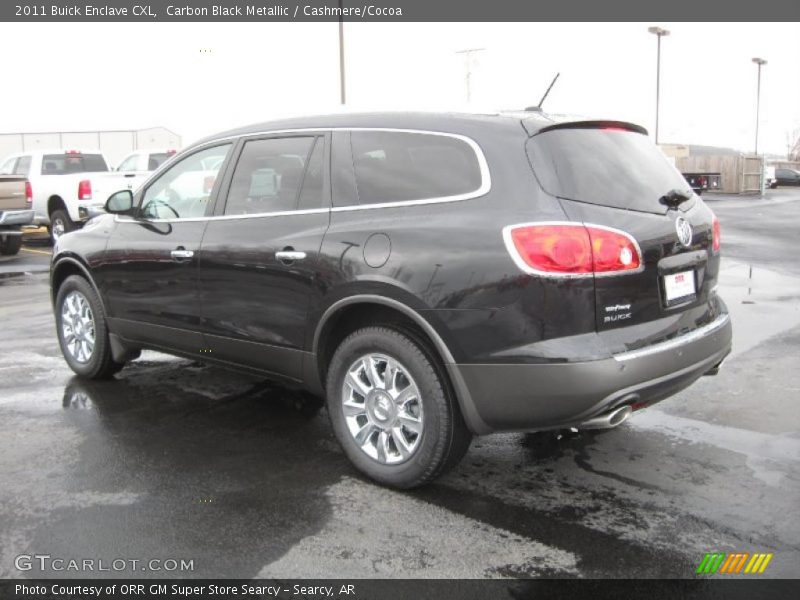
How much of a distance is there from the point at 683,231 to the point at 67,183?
14.4m

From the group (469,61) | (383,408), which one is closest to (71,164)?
(469,61)

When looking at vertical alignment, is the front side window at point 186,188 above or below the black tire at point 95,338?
above

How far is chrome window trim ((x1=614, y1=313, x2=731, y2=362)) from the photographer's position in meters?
3.41

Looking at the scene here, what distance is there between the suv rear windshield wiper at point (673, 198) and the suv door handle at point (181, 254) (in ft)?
8.81

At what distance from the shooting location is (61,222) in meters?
15.9

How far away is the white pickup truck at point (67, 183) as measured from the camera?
50.6ft

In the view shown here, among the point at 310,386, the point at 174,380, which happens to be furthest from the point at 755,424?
the point at 174,380

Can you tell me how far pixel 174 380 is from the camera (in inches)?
231

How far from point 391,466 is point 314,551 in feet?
2.32

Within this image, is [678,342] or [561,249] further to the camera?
[678,342]

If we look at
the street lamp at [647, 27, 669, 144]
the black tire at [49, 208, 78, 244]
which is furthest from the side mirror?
the street lamp at [647, 27, 669, 144]

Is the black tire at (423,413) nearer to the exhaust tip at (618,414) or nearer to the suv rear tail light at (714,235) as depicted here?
the exhaust tip at (618,414)

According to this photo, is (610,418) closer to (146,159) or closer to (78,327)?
(78,327)

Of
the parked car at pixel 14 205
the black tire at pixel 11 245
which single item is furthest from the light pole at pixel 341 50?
the black tire at pixel 11 245
